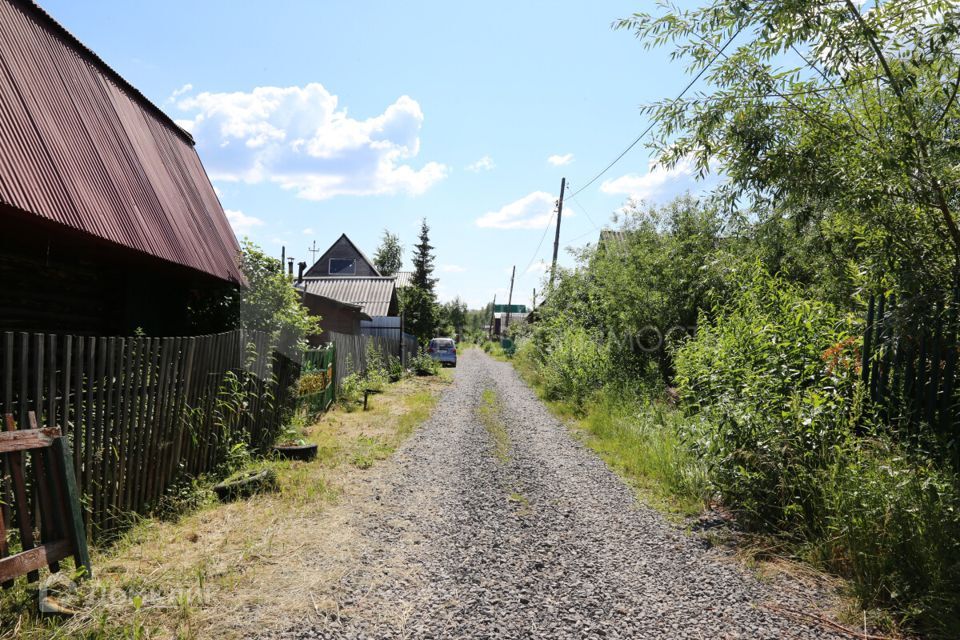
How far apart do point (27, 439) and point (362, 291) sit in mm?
28663

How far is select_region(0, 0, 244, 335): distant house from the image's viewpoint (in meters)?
4.93

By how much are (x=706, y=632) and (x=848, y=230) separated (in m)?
3.61

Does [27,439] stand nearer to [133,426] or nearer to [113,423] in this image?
[113,423]

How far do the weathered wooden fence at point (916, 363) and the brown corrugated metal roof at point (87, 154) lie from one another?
664 centimetres

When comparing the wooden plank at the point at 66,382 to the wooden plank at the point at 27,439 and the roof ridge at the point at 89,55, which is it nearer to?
the wooden plank at the point at 27,439

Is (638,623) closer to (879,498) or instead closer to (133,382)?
(879,498)

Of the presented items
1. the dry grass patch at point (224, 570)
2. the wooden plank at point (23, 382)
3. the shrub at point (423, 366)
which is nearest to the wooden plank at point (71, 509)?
the dry grass patch at point (224, 570)

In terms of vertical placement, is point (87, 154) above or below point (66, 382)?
above

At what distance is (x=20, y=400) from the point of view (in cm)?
340

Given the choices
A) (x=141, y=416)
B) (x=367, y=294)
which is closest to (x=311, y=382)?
(x=141, y=416)

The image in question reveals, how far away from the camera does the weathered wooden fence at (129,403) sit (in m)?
3.59

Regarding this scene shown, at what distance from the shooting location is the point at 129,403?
4.43m

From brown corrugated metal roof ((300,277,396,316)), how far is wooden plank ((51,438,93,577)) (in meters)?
27.1

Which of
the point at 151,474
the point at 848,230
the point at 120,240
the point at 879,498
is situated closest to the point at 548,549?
the point at 879,498
